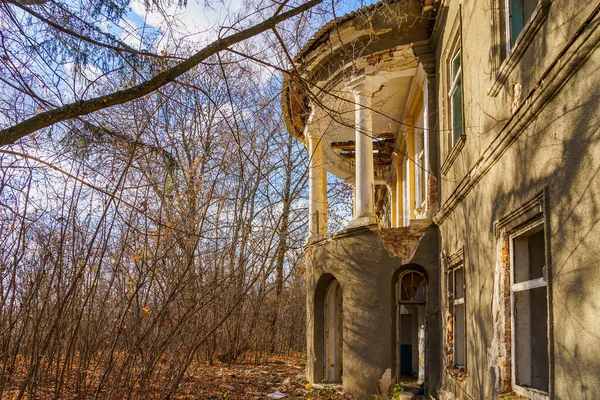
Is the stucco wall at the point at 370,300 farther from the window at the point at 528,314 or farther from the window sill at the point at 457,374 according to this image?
the window at the point at 528,314

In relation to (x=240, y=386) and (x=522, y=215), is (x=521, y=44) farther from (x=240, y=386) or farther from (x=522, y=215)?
(x=240, y=386)

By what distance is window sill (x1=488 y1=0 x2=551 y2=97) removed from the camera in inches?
179

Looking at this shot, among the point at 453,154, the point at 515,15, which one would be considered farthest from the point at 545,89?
the point at 453,154

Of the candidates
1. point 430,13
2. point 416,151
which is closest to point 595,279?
point 430,13

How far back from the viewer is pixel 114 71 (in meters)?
5.53

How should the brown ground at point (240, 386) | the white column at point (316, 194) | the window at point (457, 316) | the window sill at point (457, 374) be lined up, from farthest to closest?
Result: the white column at point (316, 194) → the brown ground at point (240, 386) → the window at point (457, 316) → the window sill at point (457, 374)

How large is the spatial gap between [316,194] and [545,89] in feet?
30.9

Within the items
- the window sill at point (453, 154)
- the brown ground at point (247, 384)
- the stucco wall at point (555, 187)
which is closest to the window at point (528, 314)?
the stucco wall at point (555, 187)

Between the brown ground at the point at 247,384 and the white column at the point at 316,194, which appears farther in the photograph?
the white column at the point at 316,194

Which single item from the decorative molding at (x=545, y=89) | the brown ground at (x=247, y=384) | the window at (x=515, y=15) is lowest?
the brown ground at (x=247, y=384)

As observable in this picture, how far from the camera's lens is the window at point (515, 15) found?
5832mm

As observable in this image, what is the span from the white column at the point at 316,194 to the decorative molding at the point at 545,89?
6.36m

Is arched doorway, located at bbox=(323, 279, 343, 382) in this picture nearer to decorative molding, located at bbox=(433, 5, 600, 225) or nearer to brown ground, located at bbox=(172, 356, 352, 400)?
brown ground, located at bbox=(172, 356, 352, 400)

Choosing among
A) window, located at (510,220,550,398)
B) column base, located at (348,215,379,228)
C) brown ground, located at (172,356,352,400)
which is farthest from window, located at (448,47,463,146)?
brown ground, located at (172,356,352,400)
